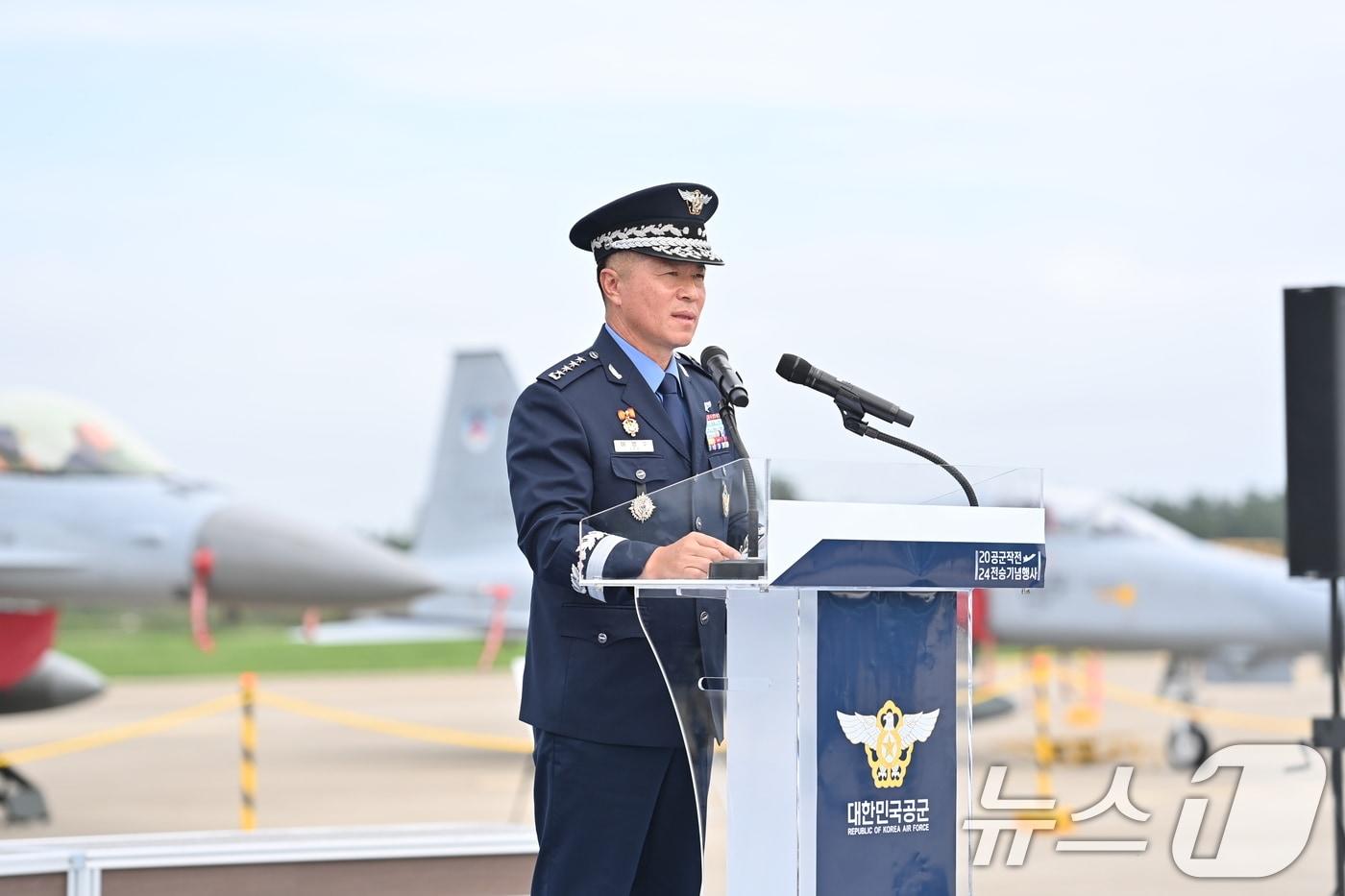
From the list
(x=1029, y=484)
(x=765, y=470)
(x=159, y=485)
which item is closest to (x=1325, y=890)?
(x=1029, y=484)

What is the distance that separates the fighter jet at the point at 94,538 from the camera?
10.3 metres

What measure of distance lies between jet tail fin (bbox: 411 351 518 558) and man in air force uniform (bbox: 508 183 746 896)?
49.3 feet

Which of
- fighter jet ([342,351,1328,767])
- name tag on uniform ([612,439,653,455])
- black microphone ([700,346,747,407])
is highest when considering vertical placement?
black microphone ([700,346,747,407])

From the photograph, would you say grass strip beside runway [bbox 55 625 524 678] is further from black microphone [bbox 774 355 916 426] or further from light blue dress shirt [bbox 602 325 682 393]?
black microphone [bbox 774 355 916 426]

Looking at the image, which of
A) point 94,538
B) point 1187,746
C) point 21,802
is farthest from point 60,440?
point 1187,746

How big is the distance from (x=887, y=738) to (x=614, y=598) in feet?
1.78

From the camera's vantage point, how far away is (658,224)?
107 inches

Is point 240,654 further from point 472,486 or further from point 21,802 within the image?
point 21,802

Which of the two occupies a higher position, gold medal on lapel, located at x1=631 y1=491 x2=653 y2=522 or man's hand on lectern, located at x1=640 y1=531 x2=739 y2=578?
gold medal on lapel, located at x1=631 y1=491 x2=653 y2=522

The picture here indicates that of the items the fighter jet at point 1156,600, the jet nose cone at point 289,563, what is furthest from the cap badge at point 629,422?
the fighter jet at point 1156,600

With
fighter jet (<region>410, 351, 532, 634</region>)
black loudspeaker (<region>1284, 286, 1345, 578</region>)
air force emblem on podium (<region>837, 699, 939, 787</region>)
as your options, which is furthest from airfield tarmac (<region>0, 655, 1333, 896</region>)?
fighter jet (<region>410, 351, 532, 634</region>)

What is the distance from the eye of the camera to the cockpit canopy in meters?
10.3

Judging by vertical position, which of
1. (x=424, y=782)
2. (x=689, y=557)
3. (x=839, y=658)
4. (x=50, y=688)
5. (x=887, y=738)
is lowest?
(x=424, y=782)

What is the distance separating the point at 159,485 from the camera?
10680 mm
